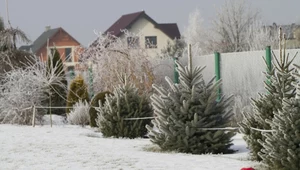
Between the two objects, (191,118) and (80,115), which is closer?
(191,118)

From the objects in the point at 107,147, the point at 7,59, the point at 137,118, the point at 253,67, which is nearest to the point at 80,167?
the point at 107,147

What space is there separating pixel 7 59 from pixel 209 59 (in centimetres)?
1093

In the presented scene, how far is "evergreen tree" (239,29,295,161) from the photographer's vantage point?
11.0m

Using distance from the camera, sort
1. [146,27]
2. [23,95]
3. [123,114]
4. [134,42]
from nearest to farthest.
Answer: [123,114] → [23,95] → [134,42] → [146,27]

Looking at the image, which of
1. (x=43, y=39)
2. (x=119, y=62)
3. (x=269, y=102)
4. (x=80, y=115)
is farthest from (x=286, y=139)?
(x=43, y=39)

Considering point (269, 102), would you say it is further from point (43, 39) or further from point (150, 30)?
point (43, 39)

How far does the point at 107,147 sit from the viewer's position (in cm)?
1386

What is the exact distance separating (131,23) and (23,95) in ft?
116

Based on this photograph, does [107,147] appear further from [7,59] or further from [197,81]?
[7,59]

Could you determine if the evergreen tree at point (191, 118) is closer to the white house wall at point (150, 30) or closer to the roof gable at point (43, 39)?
the white house wall at point (150, 30)

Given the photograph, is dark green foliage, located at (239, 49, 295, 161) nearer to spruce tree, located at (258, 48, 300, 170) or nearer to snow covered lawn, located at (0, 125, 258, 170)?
snow covered lawn, located at (0, 125, 258, 170)

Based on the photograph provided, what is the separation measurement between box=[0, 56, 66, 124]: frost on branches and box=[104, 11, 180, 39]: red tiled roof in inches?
1228

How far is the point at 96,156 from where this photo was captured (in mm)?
12289

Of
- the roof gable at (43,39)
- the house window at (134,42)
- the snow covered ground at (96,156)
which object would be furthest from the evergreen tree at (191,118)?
the roof gable at (43,39)
